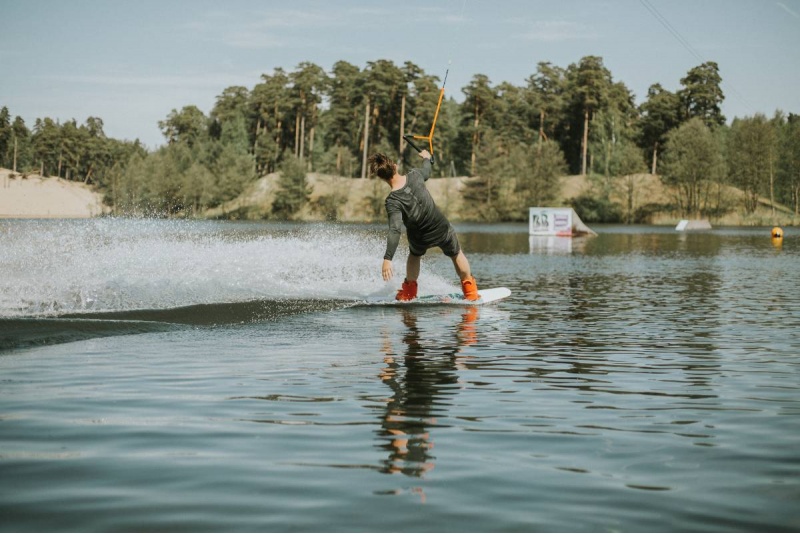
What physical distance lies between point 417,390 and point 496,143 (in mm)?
113038

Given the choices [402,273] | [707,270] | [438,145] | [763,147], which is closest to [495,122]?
[438,145]

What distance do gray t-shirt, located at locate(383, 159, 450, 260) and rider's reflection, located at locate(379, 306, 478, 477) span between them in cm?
208

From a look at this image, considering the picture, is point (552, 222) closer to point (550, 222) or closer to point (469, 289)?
point (550, 222)

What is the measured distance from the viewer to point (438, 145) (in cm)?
12900

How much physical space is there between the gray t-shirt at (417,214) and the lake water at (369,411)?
1198 millimetres

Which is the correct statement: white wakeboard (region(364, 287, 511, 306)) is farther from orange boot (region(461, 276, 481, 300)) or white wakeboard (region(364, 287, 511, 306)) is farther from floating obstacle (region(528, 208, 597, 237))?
floating obstacle (region(528, 208, 597, 237))

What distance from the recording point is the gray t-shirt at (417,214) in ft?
44.4

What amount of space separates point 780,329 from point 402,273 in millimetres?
8128

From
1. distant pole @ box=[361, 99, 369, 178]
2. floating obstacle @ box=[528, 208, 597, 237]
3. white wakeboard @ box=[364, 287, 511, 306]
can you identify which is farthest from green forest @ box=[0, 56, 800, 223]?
white wakeboard @ box=[364, 287, 511, 306]

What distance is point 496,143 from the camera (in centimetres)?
11819

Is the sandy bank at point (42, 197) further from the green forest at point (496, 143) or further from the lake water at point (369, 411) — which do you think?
the lake water at point (369, 411)

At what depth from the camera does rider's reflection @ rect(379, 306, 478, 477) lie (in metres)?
5.20

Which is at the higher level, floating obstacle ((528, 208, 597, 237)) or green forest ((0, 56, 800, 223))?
green forest ((0, 56, 800, 223))

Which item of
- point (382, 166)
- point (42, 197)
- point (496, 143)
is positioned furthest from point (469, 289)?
point (42, 197)
